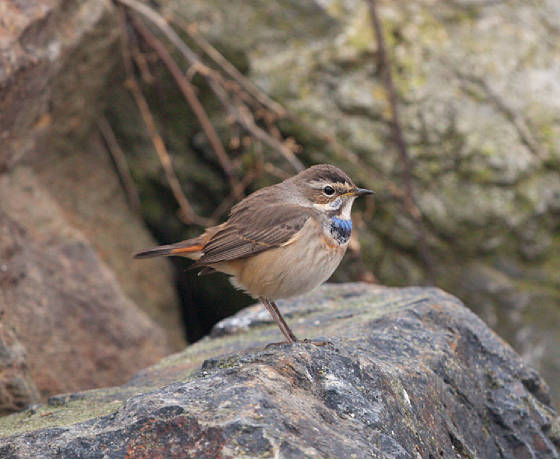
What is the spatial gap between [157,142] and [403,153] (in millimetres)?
→ 2247

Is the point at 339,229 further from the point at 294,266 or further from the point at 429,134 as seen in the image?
the point at 429,134

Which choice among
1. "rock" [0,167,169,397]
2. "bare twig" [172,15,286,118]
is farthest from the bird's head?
"bare twig" [172,15,286,118]

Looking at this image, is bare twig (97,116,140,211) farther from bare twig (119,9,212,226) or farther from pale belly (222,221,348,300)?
pale belly (222,221,348,300)

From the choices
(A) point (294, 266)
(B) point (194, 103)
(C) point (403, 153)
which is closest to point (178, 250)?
(A) point (294, 266)

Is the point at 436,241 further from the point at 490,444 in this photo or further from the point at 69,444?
the point at 69,444

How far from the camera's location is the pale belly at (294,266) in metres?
4.27

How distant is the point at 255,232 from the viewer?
14.7 ft

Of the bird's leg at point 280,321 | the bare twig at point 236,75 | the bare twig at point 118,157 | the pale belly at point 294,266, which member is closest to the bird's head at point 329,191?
the pale belly at point 294,266

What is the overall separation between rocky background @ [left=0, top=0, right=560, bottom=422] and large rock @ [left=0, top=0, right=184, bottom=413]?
24 millimetres

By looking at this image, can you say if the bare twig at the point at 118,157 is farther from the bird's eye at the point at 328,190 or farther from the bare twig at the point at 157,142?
the bird's eye at the point at 328,190

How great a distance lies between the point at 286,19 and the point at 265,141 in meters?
1.29

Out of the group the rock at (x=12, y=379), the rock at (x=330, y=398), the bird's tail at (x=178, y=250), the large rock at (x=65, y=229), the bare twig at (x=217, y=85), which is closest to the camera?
the rock at (x=330, y=398)

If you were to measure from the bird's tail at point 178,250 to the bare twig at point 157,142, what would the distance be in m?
1.93

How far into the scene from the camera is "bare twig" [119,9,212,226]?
6.79 meters
